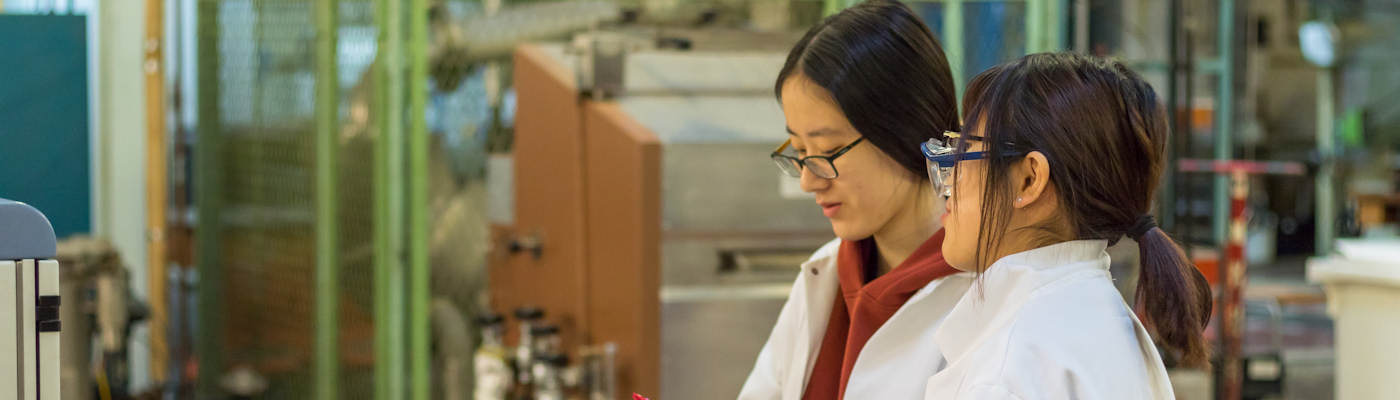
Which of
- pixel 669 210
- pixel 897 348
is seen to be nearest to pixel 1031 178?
pixel 897 348

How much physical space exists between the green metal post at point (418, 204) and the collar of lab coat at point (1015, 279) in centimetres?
230

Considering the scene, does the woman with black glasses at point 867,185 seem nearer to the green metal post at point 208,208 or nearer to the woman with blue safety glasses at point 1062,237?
the woman with blue safety glasses at point 1062,237

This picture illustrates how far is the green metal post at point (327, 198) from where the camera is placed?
3.59m

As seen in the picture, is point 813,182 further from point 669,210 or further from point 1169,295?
point 669,210

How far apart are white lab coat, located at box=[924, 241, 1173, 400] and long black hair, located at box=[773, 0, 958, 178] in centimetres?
38

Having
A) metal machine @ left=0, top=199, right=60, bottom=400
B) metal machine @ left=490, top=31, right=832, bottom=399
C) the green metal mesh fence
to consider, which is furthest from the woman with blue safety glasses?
the green metal mesh fence

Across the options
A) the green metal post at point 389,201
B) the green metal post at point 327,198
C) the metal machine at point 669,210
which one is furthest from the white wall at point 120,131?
the metal machine at point 669,210

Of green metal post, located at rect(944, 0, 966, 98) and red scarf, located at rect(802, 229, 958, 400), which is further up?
green metal post, located at rect(944, 0, 966, 98)

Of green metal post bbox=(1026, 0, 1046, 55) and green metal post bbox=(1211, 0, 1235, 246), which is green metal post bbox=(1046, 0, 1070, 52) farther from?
green metal post bbox=(1211, 0, 1235, 246)

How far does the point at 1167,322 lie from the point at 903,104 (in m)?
Result: 0.45

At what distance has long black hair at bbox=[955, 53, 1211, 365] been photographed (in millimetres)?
1019

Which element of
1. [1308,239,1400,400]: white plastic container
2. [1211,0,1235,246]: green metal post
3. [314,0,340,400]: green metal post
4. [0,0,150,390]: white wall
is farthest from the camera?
[1211,0,1235,246]: green metal post

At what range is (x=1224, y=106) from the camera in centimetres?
686

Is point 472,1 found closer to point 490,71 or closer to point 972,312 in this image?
point 490,71
